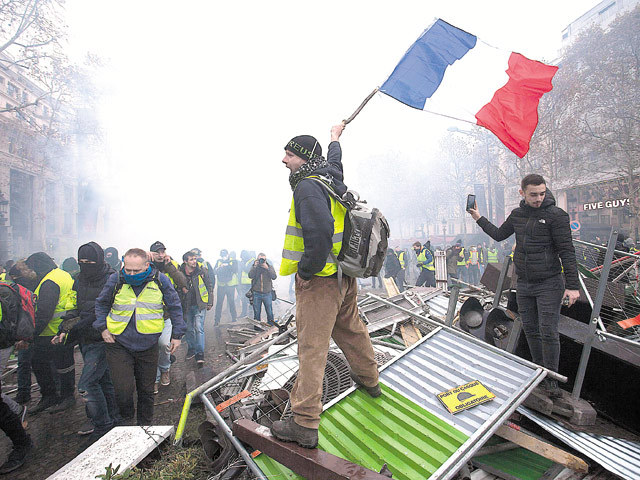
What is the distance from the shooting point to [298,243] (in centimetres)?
205

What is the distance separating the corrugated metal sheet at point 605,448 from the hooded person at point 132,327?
3.68 meters

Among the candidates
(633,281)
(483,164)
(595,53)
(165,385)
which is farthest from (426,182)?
(165,385)

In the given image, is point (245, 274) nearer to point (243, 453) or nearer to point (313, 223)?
point (243, 453)

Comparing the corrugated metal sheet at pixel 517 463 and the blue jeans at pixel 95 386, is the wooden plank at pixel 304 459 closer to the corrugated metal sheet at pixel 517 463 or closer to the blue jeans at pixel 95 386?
the corrugated metal sheet at pixel 517 463

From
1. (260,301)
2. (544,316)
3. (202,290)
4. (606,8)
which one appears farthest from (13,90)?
(606,8)

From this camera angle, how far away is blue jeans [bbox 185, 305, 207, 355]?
20.2 feet

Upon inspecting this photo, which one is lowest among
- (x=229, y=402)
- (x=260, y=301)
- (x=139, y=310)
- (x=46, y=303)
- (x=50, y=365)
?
(x=260, y=301)

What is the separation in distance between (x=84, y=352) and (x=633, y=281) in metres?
7.56

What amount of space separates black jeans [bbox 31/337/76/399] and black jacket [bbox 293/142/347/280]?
161 inches

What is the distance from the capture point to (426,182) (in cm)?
3672

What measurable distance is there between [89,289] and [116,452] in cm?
197

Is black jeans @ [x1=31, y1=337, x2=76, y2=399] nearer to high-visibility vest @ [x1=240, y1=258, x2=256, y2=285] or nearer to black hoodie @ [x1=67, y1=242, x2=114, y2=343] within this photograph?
black hoodie @ [x1=67, y1=242, x2=114, y2=343]

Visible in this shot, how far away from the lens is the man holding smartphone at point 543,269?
2863 millimetres

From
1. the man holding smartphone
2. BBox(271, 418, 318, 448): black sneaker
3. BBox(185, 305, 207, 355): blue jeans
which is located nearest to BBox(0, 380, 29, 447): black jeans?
BBox(271, 418, 318, 448): black sneaker
